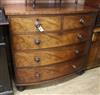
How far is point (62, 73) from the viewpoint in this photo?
1876 mm

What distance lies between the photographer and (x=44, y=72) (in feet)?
5.70

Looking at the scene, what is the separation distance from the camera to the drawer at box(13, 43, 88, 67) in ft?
5.16

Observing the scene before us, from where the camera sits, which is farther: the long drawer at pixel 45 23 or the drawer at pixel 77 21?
the drawer at pixel 77 21

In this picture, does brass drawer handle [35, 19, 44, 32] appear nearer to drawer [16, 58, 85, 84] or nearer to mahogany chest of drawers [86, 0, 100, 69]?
drawer [16, 58, 85, 84]

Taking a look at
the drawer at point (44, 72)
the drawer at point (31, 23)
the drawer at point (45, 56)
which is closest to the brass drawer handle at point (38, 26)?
the drawer at point (31, 23)

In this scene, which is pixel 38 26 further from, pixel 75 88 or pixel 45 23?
pixel 75 88

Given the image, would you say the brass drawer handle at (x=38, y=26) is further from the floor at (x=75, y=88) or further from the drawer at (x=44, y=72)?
the floor at (x=75, y=88)

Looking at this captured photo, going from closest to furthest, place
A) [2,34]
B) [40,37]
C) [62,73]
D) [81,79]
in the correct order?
[2,34] < [40,37] < [62,73] < [81,79]

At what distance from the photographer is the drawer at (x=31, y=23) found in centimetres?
139

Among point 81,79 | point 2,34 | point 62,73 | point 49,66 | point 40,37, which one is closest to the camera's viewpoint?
point 2,34

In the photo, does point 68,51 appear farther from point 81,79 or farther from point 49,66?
point 81,79

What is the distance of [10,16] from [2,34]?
0.60 feet

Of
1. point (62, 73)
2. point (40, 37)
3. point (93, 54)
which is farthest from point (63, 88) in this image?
point (40, 37)

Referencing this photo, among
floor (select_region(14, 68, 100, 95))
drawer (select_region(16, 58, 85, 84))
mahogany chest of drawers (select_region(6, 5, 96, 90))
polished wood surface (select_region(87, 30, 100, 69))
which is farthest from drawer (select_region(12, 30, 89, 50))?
floor (select_region(14, 68, 100, 95))
